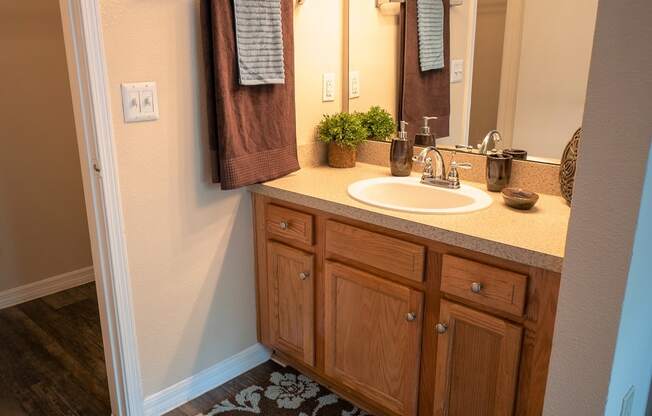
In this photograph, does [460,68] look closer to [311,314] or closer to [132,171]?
[311,314]

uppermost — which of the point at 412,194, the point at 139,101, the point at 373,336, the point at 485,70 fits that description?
the point at 485,70

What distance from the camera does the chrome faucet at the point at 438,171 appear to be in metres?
1.88

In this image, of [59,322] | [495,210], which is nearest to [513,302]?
[495,210]

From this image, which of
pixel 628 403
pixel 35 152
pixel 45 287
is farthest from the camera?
pixel 45 287

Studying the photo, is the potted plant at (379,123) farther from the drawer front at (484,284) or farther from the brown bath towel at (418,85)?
the drawer front at (484,284)

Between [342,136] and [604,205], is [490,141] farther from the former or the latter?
[604,205]

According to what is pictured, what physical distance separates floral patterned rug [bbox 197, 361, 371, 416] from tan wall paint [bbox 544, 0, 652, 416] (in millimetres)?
1033

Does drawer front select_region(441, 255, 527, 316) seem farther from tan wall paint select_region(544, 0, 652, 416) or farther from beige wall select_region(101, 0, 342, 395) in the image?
beige wall select_region(101, 0, 342, 395)

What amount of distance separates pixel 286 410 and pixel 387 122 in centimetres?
125

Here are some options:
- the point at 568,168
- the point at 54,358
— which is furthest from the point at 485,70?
the point at 54,358

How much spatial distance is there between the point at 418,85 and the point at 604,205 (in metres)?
1.27

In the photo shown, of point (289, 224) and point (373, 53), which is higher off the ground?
point (373, 53)

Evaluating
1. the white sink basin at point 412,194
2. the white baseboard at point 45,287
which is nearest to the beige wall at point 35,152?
the white baseboard at point 45,287

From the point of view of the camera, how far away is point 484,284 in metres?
1.44
